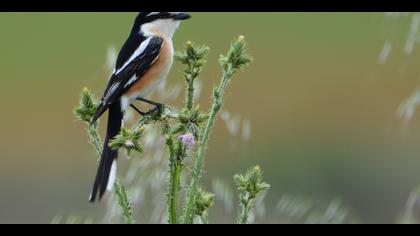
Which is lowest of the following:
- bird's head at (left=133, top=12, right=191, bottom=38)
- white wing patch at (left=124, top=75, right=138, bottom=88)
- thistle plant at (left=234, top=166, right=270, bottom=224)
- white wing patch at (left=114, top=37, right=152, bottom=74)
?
thistle plant at (left=234, top=166, right=270, bottom=224)

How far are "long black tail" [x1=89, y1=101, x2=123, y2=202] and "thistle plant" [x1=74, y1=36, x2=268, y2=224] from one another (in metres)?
0.05

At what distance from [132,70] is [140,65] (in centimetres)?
11

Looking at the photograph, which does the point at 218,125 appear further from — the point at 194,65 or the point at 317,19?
the point at 194,65

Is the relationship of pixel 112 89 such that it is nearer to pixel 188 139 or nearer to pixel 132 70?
pixel 132 70

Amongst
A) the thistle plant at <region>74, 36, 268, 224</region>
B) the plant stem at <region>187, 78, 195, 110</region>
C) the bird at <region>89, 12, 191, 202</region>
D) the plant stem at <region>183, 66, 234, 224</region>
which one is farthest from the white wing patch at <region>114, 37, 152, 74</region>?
the plant stem at <region>183, 66, 234, 224</region>

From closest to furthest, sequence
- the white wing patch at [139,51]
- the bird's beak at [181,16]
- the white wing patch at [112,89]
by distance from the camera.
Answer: the white wing patch at [112,89]
the white wing patch at [139,51]
the bird's beak at [181,16]

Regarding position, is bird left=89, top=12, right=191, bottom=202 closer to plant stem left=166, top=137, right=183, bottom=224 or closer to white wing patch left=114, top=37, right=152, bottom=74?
white wing patch left=114, top=37, right=152, bottom=74

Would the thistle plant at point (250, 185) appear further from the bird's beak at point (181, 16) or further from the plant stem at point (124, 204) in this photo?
the bird's beak at point (181, 16)

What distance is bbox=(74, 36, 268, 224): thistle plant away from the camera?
2.50 m

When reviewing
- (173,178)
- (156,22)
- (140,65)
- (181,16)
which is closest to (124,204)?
(173,178)

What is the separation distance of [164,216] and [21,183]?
2.59 meters

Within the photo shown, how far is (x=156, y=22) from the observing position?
368 cm

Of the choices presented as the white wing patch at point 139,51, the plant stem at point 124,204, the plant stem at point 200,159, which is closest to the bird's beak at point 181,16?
the white wing patch at point 139,51

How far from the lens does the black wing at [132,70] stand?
3167mm
